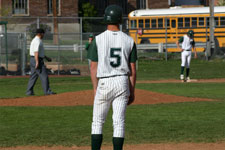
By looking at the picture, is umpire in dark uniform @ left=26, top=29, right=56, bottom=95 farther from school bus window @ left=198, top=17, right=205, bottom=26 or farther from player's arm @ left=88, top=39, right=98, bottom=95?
school bus window @ left=198, top=17, right=205, bottom=26

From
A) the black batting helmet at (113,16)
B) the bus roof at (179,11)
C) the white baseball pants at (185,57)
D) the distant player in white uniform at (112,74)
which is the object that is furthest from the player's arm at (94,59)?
the bus roof at (179,11)

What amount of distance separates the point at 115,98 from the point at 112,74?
29 cm

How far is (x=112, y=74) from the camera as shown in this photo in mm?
6930

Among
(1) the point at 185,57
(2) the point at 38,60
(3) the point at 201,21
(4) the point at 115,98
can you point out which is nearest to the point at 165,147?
(4) the point at 115,98

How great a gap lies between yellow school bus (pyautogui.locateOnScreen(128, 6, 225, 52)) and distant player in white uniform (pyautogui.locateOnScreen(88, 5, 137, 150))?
2923 cm

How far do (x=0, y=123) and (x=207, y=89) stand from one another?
9.85 m

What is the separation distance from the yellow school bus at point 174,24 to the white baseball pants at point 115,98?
2929 cm

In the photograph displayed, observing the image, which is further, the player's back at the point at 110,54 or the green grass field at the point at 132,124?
the green grass field at the point at 132,124

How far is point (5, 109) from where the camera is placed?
14391 millimetres

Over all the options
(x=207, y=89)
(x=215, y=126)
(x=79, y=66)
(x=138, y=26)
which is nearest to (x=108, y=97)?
(x=215, y=126)

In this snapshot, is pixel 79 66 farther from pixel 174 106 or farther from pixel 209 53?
pixel 174 106

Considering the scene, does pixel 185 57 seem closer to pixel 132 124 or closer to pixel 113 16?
pixel 132 124

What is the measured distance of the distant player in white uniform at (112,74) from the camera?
6.93 m

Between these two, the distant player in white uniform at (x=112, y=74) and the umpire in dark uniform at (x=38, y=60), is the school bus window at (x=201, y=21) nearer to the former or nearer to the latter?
the umpire in dark uniform at (x=38, y=60)
